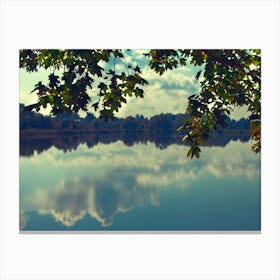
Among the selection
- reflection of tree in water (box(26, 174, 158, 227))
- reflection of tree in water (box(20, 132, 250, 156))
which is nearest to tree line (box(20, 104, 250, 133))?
reflection of tree in water (box(20, 132, 250, 156))

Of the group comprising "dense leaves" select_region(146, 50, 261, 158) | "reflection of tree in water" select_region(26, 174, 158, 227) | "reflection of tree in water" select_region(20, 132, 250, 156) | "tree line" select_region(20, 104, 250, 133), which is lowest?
"reflection of tree in water" select_region(26, 174, 158, 227)

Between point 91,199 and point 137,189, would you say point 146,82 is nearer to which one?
point 137,189

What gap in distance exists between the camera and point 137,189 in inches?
191

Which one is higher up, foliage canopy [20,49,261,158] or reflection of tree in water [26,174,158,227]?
foliage canopy [20,49,261,158]

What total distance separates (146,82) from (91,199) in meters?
1.11

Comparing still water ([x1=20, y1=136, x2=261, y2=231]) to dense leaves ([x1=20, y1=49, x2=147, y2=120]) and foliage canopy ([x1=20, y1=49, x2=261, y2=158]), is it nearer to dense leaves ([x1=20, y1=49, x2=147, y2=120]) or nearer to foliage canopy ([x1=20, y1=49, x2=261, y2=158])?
foliage canopy ([x1=20, y1=49, x2=261, y2=158])

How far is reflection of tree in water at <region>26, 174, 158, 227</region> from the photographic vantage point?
190 inches

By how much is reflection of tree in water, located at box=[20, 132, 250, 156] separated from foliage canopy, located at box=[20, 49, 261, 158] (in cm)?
10

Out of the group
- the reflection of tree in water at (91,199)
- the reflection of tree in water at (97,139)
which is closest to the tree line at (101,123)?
the reflection of tree in water at (97,139)
